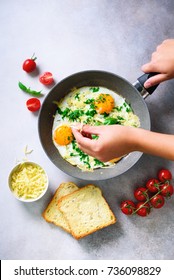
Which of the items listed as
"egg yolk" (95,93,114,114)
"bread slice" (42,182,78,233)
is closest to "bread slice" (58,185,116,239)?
"bread slice" (42,182,78,233)

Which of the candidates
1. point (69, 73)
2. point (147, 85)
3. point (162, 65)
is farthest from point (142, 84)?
point (69, 73)

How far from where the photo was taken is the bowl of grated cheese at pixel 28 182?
3.06 m

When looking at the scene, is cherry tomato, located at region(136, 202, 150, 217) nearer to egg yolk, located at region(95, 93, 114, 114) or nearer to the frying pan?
the frying pan

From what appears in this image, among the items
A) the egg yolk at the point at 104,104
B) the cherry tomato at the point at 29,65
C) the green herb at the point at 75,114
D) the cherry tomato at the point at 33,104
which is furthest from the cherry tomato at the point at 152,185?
the cherry tomato at the point at 29,65

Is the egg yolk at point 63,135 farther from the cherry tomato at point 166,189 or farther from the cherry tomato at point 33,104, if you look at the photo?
the cherry tomato at point 166,189

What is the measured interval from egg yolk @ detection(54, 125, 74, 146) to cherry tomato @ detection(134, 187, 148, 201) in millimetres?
601

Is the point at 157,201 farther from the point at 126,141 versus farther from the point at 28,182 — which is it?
the point at 28,182

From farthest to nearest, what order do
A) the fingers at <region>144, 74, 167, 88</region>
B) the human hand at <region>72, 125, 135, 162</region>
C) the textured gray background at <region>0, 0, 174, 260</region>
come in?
the textured gray background at <region>0, 0, 174, 260</region> < the fingers at <region>144, 74, 167, 88</region> < the human hand at <region>72, 125, 135, 162</region>

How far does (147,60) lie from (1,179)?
4.56ft

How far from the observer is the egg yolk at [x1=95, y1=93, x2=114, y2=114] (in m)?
3.05

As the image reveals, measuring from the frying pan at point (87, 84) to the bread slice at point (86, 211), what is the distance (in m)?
0.15

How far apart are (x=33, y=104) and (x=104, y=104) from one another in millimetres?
518
